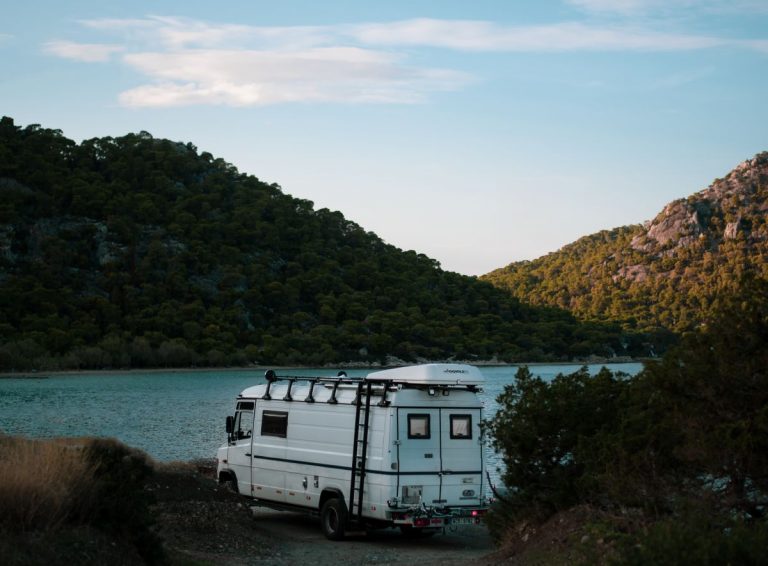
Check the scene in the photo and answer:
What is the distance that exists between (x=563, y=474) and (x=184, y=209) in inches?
5633

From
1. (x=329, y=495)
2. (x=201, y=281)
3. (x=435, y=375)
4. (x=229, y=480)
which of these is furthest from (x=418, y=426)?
(x=201, y=281)

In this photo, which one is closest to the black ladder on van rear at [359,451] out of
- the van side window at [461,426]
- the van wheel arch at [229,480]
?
the van side window at [461,426]

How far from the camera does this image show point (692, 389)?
11.2 metres

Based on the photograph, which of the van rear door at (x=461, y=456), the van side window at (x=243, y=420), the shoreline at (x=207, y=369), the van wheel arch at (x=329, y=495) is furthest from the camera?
the shoreline at (x=207, y=369)

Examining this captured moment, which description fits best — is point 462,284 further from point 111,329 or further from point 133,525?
point 133,525

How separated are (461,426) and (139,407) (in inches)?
2387

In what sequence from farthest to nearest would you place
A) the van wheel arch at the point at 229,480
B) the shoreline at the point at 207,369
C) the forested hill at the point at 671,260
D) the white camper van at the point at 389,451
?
1. the forested hill at the point at 671,260
2. the shoreline at the point at 207,369
3. the van wheel arch at the point at 229,480
4. the white camper van at the point at 389,451

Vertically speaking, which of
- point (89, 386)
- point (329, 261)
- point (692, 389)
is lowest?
point (89, 386)

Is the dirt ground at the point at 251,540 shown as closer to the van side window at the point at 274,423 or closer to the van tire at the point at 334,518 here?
the van tire at the point at 334,518

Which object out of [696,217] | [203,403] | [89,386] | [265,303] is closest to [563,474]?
[203,403]

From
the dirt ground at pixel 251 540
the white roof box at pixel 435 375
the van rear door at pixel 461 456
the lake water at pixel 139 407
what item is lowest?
the lake water at pixel 139 407

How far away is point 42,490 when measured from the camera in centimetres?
1048

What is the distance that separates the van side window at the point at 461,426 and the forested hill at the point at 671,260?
112873 mm

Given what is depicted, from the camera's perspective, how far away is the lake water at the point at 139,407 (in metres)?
49.2
